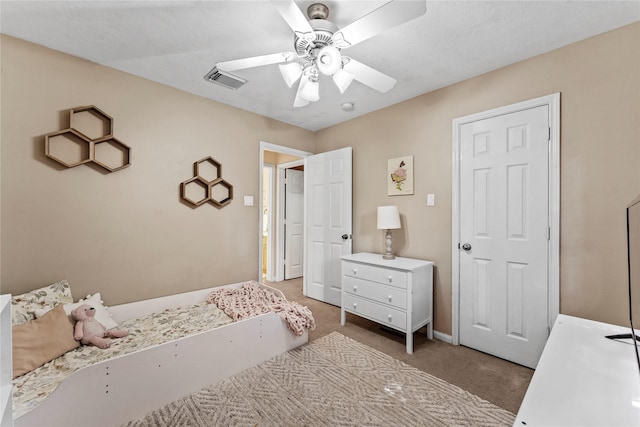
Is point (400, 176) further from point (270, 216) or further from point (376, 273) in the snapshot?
point (270, 216)

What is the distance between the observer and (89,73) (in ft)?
7.34

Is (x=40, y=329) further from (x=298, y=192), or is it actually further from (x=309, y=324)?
(x=298, y=192)

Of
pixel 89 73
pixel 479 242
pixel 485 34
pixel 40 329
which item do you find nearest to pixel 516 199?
pixel 479 242

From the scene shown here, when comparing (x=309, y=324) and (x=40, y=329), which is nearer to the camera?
(x=40, y=329)

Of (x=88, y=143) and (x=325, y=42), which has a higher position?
(x=325, y=42)

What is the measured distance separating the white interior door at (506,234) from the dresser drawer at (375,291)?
1.92 feet

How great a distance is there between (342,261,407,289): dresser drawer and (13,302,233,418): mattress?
126cm

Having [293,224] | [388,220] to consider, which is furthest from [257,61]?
[293,224]

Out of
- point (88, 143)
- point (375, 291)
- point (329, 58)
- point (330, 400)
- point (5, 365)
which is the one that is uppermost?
point (329, 58)

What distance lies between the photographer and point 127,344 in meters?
1.91

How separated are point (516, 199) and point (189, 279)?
3.09 meters

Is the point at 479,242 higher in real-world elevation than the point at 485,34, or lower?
lower

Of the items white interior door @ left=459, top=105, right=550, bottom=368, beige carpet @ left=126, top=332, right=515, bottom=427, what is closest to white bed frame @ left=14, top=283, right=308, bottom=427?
beige carpet @ left=126, top=332, right=515, bottom=427

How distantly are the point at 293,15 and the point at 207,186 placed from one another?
2053 mm
